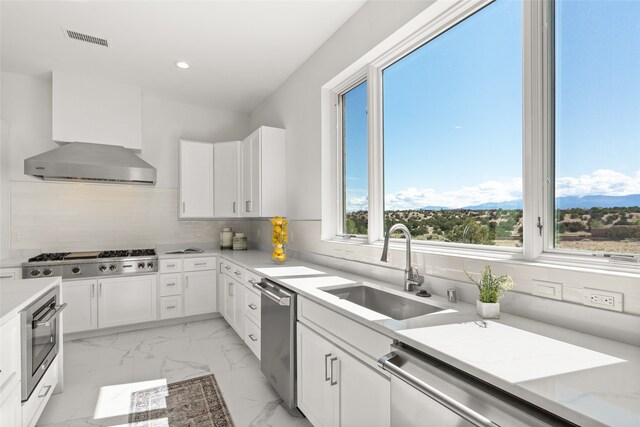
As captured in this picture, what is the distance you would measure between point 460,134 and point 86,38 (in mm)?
3230

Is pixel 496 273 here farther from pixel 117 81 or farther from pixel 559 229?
pixel 117 81

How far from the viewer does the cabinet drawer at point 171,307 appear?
12.2 feet

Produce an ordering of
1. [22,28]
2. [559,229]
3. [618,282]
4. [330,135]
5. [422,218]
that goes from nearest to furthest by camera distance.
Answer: [618,282]
[559,229]
[422,218]
[22,28]
[330,135]

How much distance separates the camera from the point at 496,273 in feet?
4.93

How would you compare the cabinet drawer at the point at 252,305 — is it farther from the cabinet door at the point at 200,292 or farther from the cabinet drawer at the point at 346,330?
the cabinet door at the point at 200,292

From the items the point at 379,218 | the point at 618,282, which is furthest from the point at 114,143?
the point at 618,282

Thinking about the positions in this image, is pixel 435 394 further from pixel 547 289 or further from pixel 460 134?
pixel 460 134

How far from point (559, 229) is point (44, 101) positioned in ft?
16.2

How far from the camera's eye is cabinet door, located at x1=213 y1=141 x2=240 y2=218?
13.6ft

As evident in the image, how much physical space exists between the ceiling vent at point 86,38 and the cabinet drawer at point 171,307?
2.67m

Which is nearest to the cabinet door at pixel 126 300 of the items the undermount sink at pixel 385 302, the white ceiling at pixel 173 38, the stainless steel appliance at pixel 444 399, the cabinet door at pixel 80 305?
the cabinet door at pixel 80 305

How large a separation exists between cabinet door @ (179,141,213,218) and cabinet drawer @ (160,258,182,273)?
2.10ft

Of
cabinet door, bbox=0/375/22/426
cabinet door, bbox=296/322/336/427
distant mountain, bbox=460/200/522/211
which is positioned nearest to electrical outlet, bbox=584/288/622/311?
distant mountain, bbox=460/200/522/211

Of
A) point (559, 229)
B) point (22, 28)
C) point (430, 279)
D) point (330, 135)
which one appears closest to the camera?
point (559, 229)
